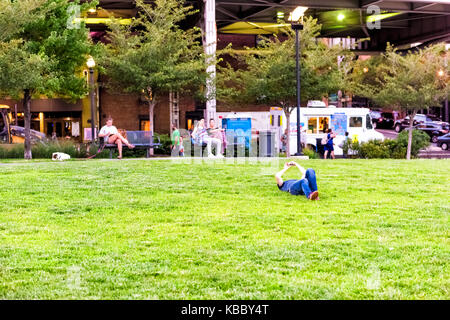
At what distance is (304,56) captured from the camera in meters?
31.0

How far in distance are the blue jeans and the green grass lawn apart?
28 cm

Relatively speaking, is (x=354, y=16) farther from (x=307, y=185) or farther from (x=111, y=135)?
(x=307, y=185)

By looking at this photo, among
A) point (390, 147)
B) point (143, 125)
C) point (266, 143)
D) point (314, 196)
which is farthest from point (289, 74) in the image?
point (143, 125)

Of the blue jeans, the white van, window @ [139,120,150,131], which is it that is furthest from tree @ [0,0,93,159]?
window @ [139,120,150,131]

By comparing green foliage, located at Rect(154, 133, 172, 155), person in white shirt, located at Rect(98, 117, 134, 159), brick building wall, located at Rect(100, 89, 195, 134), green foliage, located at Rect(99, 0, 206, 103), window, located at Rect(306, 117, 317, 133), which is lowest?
green foliage, located at Rect(154, 133, 172, 155)

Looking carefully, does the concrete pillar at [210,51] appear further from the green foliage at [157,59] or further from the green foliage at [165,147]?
the green foliage at [165,147]

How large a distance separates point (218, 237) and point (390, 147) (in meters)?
23.3

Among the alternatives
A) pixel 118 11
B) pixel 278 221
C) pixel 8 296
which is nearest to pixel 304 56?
pixel 118 11

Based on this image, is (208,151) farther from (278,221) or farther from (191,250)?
(191,250)

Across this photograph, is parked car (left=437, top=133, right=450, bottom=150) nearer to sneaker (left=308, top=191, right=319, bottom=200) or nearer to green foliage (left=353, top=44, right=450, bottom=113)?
green foliage (left=353, top=44, right=450, bottom=113)

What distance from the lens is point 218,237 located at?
7992 mm

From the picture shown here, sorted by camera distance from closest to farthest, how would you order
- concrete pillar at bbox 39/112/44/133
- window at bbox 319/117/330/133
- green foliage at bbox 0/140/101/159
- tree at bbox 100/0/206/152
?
green foliage at bbox 0/140/101/159 < tree at bbox 100/0/206/152 < window at bbox 319/117/330/133 < concrete pillar at bbox 39/112/44/133

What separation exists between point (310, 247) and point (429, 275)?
1.63m

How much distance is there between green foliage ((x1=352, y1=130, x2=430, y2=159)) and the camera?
93.9ft
